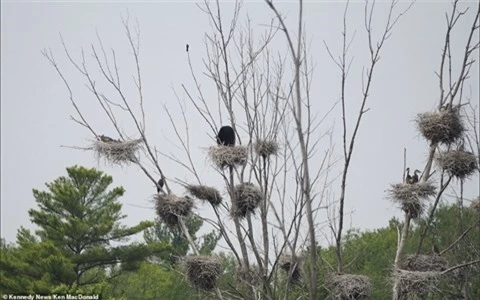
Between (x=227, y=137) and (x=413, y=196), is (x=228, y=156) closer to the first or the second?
(x=227, y=137)

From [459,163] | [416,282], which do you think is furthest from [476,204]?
[416,282]

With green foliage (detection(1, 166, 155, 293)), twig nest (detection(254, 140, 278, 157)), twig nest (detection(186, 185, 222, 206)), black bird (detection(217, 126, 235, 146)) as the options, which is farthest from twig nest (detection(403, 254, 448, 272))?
green foliage (detection(1, 166, 155, 293))

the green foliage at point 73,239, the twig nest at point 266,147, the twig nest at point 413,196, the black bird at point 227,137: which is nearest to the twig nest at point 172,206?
the black bird at point 227,137

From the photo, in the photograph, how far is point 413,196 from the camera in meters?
7.05

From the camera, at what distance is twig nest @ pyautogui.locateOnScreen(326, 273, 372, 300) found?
6916 millimetres

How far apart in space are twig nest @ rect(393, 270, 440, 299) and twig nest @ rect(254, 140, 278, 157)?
5.58 ft

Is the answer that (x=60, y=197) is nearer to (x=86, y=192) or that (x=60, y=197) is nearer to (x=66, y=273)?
(x=86, y=192)

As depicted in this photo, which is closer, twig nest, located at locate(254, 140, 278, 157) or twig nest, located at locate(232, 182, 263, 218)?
twig nest, located at locate(254, 140, 278, 157)

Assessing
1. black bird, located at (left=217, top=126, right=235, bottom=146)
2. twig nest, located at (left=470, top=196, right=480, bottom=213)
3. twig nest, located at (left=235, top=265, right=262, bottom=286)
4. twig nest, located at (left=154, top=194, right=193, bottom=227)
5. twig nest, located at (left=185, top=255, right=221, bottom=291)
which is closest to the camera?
twig nest, located at (left=235, top=265, right=262, bottom=286)

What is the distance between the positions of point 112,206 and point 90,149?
A: 40.9 feet

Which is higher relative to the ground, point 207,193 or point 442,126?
point 442,126

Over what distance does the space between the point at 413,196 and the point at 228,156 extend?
1.99 meters

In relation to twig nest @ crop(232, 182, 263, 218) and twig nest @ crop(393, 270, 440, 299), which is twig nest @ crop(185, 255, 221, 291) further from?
twig nest @ crop(393, 270, 440, 299)

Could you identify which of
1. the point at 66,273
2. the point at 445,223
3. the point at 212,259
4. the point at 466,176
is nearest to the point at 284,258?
the point at 212,259
